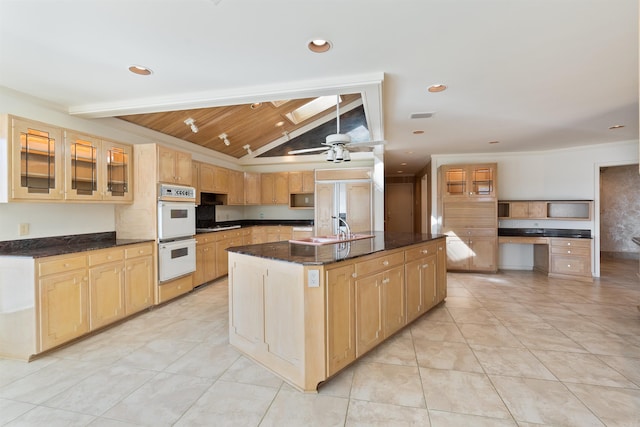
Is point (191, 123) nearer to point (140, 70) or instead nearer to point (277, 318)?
point (140, 70)

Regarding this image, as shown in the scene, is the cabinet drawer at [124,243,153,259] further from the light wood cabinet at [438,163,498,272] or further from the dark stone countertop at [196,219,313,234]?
the light wood cabinet at [438,163,498,272]

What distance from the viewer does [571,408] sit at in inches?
74.5

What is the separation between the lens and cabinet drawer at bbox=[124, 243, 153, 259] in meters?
3.44

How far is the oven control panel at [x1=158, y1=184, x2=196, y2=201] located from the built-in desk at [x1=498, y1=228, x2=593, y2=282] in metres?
5.72

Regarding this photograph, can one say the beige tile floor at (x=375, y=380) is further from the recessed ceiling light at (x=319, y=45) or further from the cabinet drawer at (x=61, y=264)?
the recessed ceiling light at (x=319, y=45)

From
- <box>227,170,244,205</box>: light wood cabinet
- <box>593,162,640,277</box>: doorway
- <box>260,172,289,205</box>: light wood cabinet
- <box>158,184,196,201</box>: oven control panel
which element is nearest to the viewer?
<box>158,184,196,201</box>: oven control panel

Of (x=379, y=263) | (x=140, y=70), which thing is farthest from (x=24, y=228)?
(x=379, y=263)

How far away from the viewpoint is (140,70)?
8.45 ft

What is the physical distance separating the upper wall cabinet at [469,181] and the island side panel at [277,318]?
15.7 ft

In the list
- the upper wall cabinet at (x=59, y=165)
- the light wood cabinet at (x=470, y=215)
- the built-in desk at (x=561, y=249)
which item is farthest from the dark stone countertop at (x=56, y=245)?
the built-in desk at (x=561, y=249)

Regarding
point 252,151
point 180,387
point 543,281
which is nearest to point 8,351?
point 180,387

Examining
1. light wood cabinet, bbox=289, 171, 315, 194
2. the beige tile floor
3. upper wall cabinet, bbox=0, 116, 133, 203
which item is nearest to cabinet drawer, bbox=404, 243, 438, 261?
the beige tile floor

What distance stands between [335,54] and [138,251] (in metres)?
3.17

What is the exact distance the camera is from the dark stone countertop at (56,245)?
2.73m
